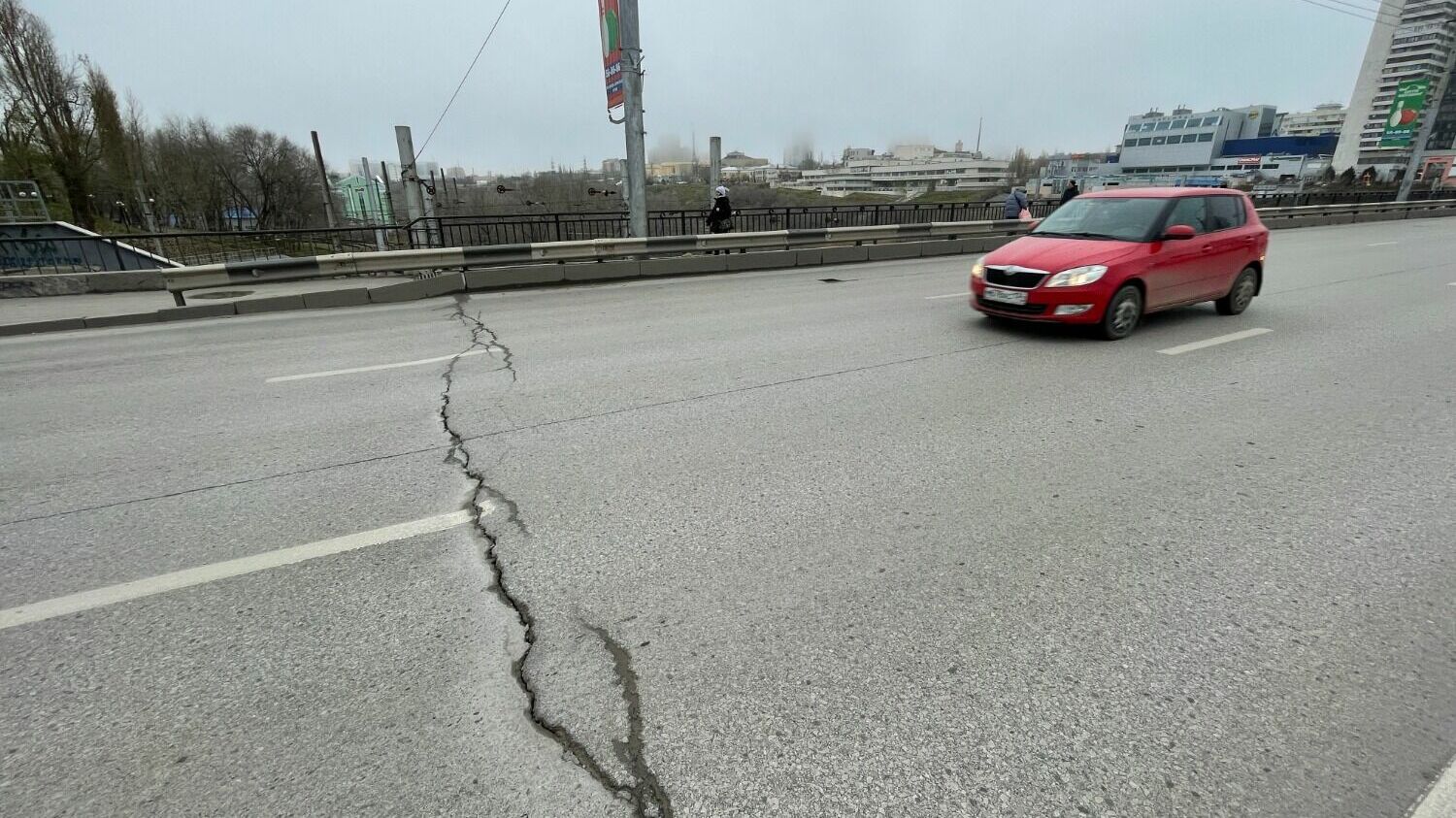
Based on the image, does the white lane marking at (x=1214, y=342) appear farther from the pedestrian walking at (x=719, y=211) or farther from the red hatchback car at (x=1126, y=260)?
the pedestrian walking at (x=719, y=211)

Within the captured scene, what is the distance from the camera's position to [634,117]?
46.3ft

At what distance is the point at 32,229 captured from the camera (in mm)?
16312

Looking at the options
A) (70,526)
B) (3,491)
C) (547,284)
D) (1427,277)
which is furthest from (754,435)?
(1427,277)

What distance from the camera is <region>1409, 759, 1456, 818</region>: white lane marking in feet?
5.98

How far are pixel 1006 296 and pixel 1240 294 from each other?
3.82 m

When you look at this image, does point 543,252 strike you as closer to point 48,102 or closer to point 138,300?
point 138,300

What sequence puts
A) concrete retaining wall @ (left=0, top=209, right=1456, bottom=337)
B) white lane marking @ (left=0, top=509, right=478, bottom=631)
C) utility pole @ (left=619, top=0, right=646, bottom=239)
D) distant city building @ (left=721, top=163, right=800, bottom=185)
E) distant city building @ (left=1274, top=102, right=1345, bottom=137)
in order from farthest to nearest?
1. distant city building @ (left=1274, top=102, right=1345, bottom=137)
2. distant city building @ (left=721, top=163, right=800, bottom=185)
3. utility pole @ (left=619, top=0, right=646, bottom=239)
4. concrete retaining wall @ (left=0, top=209, right=1456, bottom=337)
5. white lane marking @ (left=0, top=509, right=478, bottom=631)

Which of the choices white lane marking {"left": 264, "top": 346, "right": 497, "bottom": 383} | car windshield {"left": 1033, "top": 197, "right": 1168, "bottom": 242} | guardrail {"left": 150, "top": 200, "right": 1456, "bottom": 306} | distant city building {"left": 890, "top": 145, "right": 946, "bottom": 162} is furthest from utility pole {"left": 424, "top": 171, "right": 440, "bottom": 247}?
distant city building {"left": 890, "top": 145, "right": 946, "bottom": 162}

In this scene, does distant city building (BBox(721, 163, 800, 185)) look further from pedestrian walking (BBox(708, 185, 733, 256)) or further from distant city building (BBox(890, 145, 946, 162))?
distant city building (BBox(890, 145, 946, 162))

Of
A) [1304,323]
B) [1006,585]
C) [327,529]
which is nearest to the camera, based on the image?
[1006,585]

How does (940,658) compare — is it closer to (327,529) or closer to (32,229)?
(327,529)

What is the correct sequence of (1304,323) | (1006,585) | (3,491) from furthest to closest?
(1304,323)
(3,491)
(1006,585)

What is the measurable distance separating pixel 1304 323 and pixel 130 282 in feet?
63.0

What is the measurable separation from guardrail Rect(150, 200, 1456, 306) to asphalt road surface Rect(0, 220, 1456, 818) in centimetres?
488
